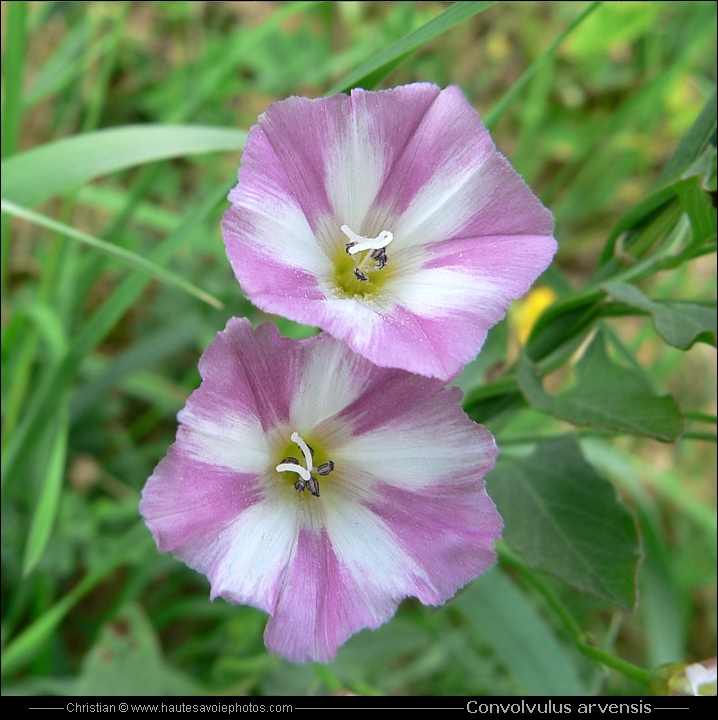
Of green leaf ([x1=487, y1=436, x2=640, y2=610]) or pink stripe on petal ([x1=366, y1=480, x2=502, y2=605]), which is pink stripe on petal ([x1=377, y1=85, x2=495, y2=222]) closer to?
pink stripe on petal ([x1=366, y1=480, x2=502, y2=605])

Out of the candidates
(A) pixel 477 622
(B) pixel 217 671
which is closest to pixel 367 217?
(A) pixel 477 622

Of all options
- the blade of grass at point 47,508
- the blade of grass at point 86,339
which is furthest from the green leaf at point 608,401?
the blade of grass at point 47,508

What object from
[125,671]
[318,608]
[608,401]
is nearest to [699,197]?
[608,401]

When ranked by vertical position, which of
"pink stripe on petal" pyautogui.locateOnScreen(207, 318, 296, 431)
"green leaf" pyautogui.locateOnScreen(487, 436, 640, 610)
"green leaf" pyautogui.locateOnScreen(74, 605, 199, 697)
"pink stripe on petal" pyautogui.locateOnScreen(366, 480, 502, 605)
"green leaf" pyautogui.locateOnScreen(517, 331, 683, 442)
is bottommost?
"green leaf" pyautogui.locateOnScreen(74, 605, 199, 697)

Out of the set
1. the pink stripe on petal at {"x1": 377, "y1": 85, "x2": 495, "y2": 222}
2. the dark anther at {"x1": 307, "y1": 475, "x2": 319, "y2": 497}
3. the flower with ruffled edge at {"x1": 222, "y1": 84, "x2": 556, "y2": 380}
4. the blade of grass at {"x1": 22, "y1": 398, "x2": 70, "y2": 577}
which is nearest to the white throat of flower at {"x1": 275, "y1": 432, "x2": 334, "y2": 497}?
the dark anther at {"x1": 307, "y1": 475, "x2": 319, "y2": 497}

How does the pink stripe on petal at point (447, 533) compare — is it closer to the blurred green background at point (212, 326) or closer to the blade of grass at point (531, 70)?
the blurred green background at point (212, 326)

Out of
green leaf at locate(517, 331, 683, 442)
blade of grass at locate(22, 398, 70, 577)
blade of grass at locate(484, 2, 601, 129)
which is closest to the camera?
green leaf at locate(517, 331, 683, 442)

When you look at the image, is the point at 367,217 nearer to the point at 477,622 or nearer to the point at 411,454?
the point at 411,454
